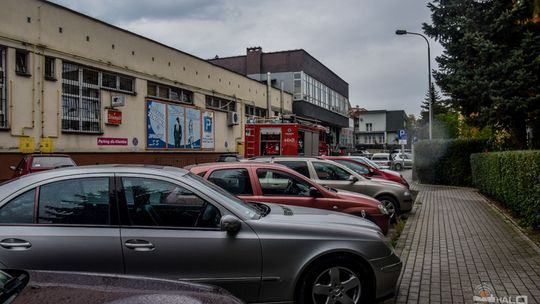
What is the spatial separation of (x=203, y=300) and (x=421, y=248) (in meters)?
6.18

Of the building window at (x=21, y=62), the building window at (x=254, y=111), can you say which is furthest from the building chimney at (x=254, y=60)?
the building window at (x=21, y=62)

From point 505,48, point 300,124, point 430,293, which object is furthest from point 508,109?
point 430,293

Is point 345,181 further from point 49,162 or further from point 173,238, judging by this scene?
point 49,162

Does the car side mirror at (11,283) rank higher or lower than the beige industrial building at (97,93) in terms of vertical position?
lower

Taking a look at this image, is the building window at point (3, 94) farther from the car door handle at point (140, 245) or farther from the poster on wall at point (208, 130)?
the car door handle at point (140, 245)

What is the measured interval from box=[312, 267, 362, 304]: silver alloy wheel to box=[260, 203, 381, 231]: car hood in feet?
1.41

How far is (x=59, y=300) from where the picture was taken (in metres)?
2.20

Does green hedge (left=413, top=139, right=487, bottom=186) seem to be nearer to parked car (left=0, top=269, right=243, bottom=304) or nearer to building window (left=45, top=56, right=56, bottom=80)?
building window (left=45, top=56, right=56, bottom=80)

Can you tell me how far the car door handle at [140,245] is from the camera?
3961 mm

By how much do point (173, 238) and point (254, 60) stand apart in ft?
138

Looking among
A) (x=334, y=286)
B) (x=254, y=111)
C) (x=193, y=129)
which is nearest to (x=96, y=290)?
(x=334, y=286)

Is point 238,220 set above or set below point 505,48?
below

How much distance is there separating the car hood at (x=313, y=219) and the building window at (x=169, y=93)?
2094cm

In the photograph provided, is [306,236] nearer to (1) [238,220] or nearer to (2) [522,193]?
(1) [238,220]
